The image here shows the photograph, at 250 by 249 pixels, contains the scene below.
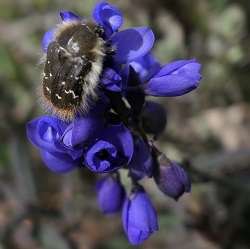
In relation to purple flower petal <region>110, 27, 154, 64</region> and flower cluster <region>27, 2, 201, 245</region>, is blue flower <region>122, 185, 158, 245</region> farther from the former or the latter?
purple flower petal <region>110, 27, 154, 64</region>

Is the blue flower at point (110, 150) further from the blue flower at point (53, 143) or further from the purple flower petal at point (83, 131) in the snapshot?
the blue flower at point (53, 143)

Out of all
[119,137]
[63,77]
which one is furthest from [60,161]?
[63,77]

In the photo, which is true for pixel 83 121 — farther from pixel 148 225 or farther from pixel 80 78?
pixel 148 225

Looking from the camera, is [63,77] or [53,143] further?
[53,143]

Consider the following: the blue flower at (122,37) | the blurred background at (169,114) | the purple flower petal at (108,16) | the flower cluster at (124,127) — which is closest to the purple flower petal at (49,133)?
the flower cluster at (124,127)

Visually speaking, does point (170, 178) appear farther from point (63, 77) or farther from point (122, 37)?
point (63, 77)

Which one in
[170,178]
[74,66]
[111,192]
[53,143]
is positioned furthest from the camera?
[111,192]
